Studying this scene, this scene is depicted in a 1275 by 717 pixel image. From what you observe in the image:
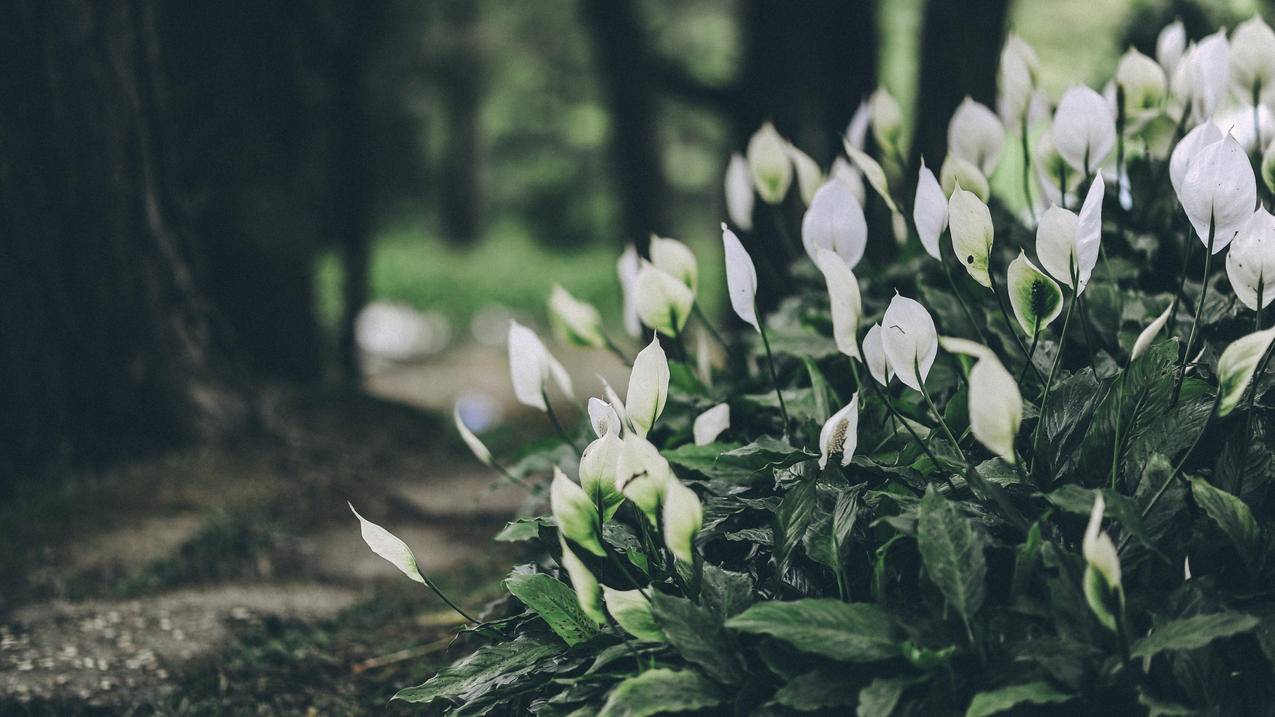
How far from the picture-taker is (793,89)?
17.9 ft

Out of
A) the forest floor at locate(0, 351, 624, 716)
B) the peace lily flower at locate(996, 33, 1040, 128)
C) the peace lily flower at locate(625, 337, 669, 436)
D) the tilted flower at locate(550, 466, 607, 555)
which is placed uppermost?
the peace lily flower at locate(996, 33, 1040, 128)

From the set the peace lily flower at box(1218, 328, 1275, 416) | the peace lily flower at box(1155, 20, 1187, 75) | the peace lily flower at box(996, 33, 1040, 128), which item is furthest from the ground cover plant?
the peace lily flower at box(1155, 20, 1187, 75)

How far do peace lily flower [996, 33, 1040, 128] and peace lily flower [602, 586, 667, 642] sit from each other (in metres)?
1.52

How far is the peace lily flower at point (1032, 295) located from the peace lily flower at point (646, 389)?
0.50 meters

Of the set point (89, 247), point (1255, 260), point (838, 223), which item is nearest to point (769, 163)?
point (838, 223)

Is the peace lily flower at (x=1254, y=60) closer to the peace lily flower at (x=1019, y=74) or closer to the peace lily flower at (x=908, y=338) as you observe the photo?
the peace lily flower at (x=1019, y=74)

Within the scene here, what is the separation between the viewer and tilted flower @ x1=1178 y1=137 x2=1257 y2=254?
1.44m

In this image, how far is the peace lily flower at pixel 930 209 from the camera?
1.65m

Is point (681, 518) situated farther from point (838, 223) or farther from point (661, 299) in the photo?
point (838, 223)

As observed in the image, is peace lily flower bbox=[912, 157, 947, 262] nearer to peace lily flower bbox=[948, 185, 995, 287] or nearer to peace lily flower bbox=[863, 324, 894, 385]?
peace lily flower bbox=[948, 185, 995, 287]

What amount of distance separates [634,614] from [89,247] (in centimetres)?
263

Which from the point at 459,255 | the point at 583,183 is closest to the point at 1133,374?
the point at 459,255

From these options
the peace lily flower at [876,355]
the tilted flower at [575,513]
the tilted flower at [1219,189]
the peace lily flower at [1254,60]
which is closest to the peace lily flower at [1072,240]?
the tilted flower at [1219,189]

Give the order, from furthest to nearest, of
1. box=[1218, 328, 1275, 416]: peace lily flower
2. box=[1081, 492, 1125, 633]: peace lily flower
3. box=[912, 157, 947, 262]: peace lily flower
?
box=[912, 157, 947, 262]: peace lily flower → box=[1218, 328, 1275, 416]: peace lily flower → box=[1081, 492, 1125, 633]: peace lily flower
